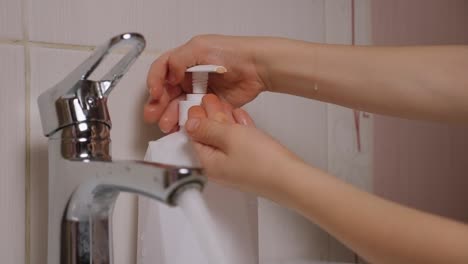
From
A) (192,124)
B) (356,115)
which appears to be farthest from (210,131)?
(356,115)

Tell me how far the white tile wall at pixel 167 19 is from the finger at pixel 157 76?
0.04 metres

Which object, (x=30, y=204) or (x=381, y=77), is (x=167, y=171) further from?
(x=381, y=77)

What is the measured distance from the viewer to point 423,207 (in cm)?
79

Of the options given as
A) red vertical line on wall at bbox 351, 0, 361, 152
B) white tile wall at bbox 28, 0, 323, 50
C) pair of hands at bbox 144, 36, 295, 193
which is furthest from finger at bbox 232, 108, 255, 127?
red vertical line on wall at bbox 351, 0, 361, 152

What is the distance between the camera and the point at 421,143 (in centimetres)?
79

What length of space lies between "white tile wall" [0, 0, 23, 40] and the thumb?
0.51 ft

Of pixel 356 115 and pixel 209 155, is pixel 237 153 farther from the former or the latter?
pixel 356 115

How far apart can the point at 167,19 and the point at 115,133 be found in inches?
4.6

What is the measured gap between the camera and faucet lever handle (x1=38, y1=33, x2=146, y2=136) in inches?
14.8

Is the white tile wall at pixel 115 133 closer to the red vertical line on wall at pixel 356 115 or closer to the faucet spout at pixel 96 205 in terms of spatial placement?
the faucet spout at pixel 96 205

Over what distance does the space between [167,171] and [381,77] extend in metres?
0.31

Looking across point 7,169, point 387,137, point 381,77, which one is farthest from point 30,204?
point 387,137

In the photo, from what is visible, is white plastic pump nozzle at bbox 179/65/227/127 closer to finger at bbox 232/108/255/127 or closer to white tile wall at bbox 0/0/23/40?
finger at bbox 232/108/255/127

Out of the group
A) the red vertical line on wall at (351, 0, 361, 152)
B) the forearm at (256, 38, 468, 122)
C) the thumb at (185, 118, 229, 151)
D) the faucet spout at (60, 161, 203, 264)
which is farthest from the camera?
the red vertical line on wall at (351, 0, 361, 152)
